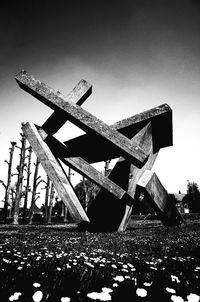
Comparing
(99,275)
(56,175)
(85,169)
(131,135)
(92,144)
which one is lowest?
(99,275)

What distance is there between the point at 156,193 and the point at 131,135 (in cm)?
153

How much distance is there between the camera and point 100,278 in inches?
82.3

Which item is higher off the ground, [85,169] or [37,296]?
[85,169]

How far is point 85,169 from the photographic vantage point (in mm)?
4895

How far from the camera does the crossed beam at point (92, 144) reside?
4.27 metres

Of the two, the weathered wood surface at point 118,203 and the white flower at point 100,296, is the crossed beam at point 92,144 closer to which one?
the weathered wood surface at point 118,203

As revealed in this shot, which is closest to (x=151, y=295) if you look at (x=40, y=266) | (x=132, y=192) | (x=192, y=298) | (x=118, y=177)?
(x=192, y=298)

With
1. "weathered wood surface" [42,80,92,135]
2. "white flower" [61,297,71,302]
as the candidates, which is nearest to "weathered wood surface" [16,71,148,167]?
"weathered wood surface" [42,80,92,135]

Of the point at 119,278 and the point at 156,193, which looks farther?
the point at 156,193

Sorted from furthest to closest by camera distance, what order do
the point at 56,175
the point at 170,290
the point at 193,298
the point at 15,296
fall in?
1. the point at 56,175
2. the point at 170,290
3. the point at 193,298
4. the point at 15,296

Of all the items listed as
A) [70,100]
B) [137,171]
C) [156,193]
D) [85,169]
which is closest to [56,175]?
[85,169]

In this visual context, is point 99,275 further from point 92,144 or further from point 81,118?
point 92,144

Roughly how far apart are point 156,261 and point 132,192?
7.16 ft

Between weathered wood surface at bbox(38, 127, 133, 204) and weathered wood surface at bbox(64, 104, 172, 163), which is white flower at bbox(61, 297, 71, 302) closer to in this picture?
weathered wood surface at bbox(38, 127, 133, 204)
